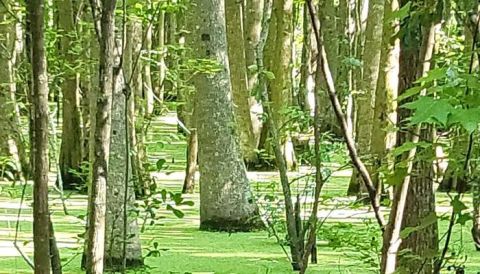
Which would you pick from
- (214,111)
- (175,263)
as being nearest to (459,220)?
(175,263)

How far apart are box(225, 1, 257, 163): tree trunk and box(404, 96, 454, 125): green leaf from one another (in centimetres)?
933

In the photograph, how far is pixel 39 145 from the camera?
2.31 m

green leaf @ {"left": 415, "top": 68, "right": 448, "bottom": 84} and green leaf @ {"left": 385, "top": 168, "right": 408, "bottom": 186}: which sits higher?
green leaf @ {"left": 415, "top": 68, "right": 448, "bottom": 84}

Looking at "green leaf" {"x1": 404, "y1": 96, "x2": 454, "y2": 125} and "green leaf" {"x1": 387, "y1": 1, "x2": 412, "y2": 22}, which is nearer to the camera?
"green leaf" {"x1": 404, "y1": 96, "x2": 454, "y2": 125}

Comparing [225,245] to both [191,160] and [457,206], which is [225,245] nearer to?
[191,160]

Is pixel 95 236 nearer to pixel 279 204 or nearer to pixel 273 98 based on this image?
pixel 279 204

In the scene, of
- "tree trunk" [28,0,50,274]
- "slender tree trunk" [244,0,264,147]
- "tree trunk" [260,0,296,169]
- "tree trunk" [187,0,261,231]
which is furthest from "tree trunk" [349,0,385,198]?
"tree trunk" [28,0,50,274]

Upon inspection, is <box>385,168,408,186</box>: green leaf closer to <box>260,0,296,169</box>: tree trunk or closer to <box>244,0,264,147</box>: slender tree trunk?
<box>260,0,296,169</box>: tree trunk

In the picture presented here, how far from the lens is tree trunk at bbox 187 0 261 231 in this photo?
8367 mm

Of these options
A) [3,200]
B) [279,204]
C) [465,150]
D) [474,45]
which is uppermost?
[474,45]

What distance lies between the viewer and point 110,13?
243 centimetres

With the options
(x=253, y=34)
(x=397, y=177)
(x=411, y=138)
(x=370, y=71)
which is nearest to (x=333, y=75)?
(x=370, y=71)

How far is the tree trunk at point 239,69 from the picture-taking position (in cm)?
1187

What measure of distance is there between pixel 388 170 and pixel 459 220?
48 cm
